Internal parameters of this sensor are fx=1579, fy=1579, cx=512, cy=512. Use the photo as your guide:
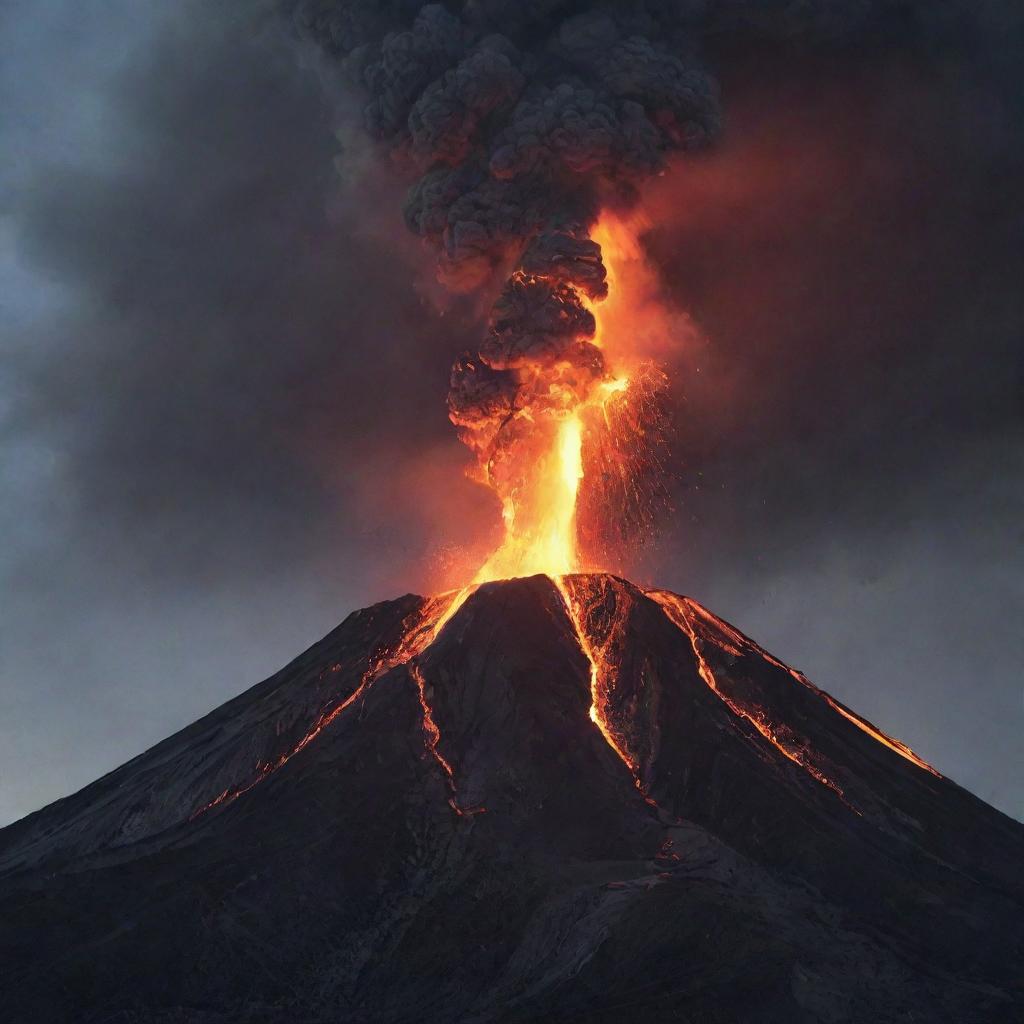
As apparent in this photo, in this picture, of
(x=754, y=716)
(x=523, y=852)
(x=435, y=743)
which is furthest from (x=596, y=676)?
(x=523, y=852)

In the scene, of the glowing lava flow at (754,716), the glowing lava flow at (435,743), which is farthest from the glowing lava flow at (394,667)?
the glowing lava flow at (754,716)

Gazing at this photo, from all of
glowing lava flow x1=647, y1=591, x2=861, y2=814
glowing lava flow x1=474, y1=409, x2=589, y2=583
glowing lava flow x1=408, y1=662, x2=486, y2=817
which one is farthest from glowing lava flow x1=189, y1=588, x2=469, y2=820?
glowing lava flow x1=647, y1=591, x2=861, y2=814

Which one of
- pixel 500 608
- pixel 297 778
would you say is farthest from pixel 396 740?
pixel 500 608

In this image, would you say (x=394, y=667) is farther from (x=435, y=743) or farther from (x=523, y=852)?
(x=523, y=852)

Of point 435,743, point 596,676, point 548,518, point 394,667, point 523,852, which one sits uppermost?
point 548,518

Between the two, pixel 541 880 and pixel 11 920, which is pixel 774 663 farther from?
pixel 11 920

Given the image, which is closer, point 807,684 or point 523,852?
point 523,852
